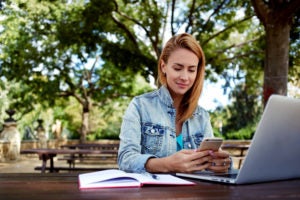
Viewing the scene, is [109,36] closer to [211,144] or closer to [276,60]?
[276,60]

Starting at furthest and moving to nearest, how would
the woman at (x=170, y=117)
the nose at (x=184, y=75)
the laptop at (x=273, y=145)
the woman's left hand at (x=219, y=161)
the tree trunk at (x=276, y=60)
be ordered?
the tree trunk at (x=276, y=60)
the nose at (x=184, y=75)
the woman at (x=170, y=117)
the woman's left hand at (x=219, y=161)
the laptop at (x=273, y=145)

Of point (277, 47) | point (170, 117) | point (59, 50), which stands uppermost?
point (59, 50)

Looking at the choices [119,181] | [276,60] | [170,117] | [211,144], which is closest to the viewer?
[119,181]

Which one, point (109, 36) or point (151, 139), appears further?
point (109, 36)

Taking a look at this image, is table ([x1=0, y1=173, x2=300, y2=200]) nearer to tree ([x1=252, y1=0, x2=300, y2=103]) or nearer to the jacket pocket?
the jacket pocket

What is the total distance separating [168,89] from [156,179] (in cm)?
94

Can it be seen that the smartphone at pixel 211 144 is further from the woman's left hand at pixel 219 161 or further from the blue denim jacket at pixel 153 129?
the blue denim jacket at pixel 153 129

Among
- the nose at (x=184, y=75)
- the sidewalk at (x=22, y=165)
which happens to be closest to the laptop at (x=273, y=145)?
the nose at (x=184, y=75)

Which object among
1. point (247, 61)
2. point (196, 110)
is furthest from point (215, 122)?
point (196, 110)

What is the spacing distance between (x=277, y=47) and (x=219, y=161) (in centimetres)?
427

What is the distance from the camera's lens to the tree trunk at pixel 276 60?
220 inches

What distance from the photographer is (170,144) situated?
214cm

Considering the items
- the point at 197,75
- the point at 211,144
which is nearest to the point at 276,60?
the point at 197,75

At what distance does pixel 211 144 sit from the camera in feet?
5.33
